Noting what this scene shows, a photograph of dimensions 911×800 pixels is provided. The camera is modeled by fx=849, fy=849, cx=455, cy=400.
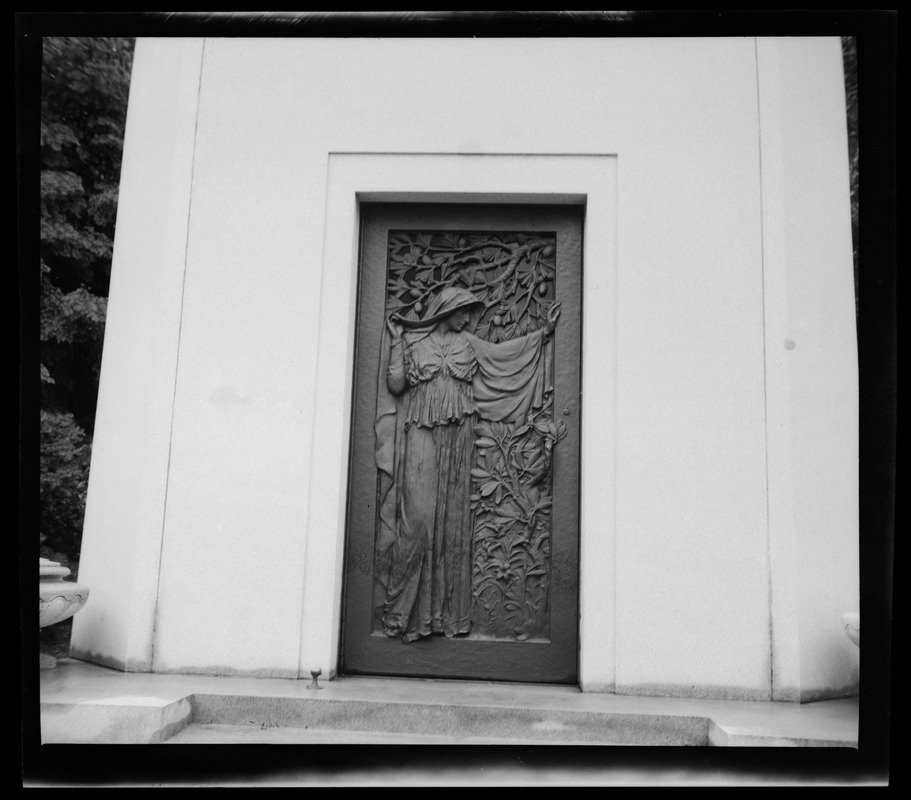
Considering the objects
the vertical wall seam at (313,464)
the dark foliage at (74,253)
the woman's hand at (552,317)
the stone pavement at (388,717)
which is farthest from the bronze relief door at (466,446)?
the dark foliage at (74,253)

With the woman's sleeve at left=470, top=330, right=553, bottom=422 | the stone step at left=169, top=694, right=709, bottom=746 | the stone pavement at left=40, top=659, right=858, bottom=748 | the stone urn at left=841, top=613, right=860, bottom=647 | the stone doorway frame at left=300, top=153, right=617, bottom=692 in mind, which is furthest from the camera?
the woman's sleeve at left=470, top=330, right=553, bottom=422

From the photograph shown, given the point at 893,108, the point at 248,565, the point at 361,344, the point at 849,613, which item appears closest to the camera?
the point at 893,108

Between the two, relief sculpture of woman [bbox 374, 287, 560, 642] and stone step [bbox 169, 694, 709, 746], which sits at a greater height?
relief sculpture of woman [bbox 374, 287, 560, 642]

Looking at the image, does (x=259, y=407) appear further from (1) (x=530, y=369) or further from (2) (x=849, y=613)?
(2) (x=849, y=613)

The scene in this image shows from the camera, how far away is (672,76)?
16.9 ft

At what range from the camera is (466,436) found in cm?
525

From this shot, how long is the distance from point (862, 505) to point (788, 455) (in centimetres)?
110

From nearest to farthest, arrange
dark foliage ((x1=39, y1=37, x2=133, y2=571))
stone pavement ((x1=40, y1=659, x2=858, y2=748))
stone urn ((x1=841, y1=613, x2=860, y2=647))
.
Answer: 1. stone pavement ((x1=40, y1=659, x2=858, y2=748))
2. stone urn ((x1=841, y1=613, x2=860, y2=647))
3. dark foliage ((x1=39, y1=37, x2=133, y2=571))

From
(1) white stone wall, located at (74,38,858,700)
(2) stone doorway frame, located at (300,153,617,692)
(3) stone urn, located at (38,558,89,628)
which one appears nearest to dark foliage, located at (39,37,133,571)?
(1) white stone wall, located at (74,38,858,700)

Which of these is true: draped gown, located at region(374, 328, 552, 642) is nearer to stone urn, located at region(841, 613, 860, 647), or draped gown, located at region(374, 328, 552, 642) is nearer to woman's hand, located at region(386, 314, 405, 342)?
woman's hand, located at region(386, 314, 405, 342)

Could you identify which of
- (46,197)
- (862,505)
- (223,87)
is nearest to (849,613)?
(862,505)

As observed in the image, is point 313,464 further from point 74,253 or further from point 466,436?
point 74,253

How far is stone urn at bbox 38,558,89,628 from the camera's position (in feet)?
14.9

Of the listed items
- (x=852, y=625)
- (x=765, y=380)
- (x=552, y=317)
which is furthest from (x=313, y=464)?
(x=852, y=625)
